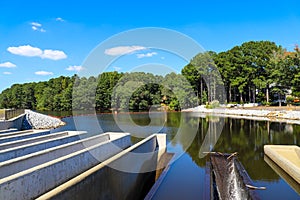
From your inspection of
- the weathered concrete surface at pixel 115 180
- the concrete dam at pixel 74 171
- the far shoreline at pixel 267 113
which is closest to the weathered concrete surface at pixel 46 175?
the concrete dam at pixel 74 171

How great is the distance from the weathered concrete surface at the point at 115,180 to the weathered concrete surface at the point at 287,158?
4234 millimetres

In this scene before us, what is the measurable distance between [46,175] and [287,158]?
25.8 ft

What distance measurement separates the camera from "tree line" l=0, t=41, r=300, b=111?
33.3 metres

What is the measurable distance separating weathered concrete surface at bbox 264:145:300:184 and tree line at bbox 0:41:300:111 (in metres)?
23.2

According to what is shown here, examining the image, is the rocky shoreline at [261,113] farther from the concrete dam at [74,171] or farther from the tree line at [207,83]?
the concrete dam at [74,171]

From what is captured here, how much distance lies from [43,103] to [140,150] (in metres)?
51.0

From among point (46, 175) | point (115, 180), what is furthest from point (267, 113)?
point (46, 175)

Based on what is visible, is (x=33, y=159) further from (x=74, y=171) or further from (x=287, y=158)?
(x=287, y=158)

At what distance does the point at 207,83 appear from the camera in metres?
40.0

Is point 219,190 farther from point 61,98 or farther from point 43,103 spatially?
point 43,103

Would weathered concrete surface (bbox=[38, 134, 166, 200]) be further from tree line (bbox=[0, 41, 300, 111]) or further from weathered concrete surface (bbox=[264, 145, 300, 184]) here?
tree line (bbox=[0, 41, 300, 111])

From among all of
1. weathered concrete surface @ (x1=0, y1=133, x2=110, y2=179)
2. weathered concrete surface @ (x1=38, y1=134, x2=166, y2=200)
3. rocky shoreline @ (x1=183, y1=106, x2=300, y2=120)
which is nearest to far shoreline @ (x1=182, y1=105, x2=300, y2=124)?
rocky shoreline @ (x1=183, y1=106, x2=300, y2=120)

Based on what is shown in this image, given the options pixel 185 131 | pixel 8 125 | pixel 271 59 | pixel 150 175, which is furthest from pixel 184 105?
pixel 150 175

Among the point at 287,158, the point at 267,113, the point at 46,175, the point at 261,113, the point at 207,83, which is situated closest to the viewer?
the point at 46,175
